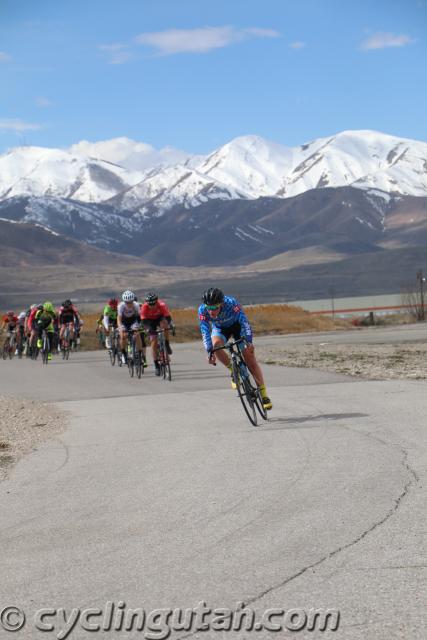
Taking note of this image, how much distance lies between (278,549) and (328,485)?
207 centimetres

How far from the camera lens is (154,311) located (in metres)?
21.7

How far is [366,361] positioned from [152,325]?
5991mm

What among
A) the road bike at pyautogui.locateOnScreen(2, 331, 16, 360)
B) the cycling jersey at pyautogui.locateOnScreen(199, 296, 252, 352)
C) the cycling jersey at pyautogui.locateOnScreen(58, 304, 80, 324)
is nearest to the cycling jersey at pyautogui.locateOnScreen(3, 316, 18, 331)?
the road bike at pyautogui.locateOnScreen(2, 331, 16, 360)

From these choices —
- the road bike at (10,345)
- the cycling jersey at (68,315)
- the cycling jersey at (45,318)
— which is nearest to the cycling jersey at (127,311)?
the cycling jersey at (45,318)

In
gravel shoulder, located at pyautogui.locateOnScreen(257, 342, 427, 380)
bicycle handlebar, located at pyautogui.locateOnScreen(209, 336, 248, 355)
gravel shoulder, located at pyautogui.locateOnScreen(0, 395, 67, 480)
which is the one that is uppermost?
bicycle handlebar, located at pyautogui.locateOnScreen(209, 336, 248, 355)

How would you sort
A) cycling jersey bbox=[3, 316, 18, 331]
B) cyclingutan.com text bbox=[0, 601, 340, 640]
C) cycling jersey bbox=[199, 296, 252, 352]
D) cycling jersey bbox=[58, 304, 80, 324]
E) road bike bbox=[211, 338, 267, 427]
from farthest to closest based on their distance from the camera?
1. cycling jersey bbox=[3, 316, 18, 331]
2. cycling jersey bbox=[58, 304, 80, 324]
3. cycling jersey bbox=[199, 296, 252, 352]
4. road bike bbox=[211, 338, 267, 427]
5. cyclingutan.com text bbox=[0, 601, 340, 640]

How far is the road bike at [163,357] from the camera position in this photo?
21.5 meters

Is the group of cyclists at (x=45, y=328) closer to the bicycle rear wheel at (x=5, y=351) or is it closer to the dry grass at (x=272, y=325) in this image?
the bicycle rear wheel at (x=5, y=351)

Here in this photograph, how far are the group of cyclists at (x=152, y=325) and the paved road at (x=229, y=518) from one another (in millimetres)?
962

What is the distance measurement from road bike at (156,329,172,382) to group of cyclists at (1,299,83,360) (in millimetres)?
6805

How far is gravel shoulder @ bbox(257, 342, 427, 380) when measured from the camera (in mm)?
21133

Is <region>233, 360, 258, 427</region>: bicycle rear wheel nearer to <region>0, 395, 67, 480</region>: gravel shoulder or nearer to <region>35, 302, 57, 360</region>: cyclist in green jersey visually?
<region>0, 395, 67, 480</region>: gravel shoulder

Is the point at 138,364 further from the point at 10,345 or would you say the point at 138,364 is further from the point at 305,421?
the point at 10,345

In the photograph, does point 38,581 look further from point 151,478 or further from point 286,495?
point 151,478
